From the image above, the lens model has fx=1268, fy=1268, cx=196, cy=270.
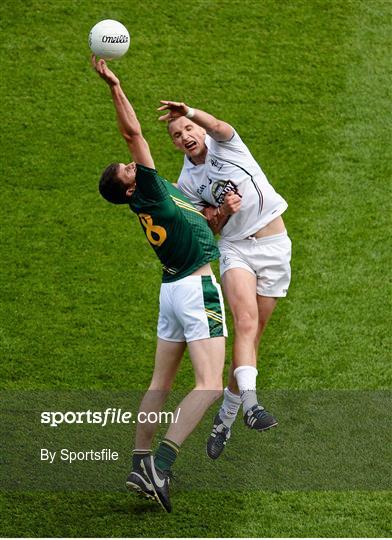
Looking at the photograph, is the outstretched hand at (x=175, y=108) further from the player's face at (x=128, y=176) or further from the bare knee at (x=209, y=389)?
the bare knee at (x=209, y=389)

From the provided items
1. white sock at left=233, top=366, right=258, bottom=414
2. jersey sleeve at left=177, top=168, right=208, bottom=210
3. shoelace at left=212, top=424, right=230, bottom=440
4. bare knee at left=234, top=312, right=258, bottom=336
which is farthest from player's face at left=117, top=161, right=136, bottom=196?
shoelace at left=212, top=424, right=230, bottom=440

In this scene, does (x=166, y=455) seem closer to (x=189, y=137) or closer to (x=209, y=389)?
(x=209, y=389)

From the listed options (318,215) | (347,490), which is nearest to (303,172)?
(318,215)

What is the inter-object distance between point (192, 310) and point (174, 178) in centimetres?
462

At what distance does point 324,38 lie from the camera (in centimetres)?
1481

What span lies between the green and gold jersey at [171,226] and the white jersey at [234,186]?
1.25ft

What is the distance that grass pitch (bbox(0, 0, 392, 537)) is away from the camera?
8.97m

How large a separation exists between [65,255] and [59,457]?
3.17m

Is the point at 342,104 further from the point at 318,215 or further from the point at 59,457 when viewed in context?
the point at 59,457

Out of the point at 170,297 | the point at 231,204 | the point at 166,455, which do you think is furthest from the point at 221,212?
the point at 166,455

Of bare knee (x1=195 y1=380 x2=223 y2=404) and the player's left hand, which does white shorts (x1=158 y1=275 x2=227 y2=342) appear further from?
the player's left hand

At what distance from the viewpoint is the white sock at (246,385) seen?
882cm

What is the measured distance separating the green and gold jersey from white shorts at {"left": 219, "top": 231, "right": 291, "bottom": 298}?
16.1 inches

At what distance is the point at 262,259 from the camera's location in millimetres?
9320
